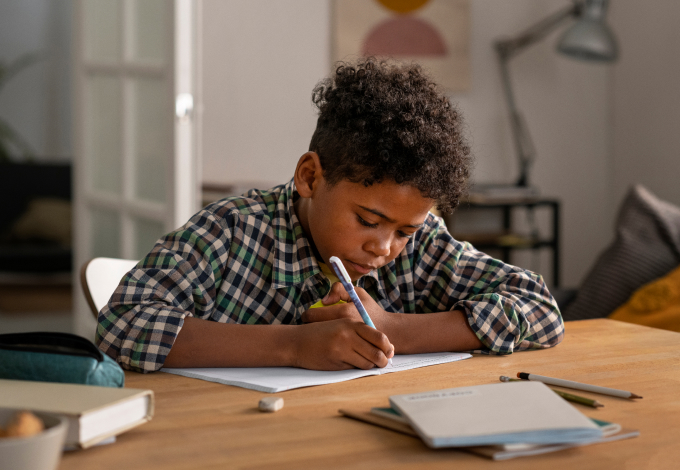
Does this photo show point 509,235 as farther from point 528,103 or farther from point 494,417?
point 494,417

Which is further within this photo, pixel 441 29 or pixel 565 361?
pixel 441 29

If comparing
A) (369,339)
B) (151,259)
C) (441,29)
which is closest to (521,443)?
(369,339)

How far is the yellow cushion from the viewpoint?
6.35ft

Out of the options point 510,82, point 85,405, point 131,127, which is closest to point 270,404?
point 85,405

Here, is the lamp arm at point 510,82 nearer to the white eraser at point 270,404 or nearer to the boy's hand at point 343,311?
the boy's hand at point 343,311

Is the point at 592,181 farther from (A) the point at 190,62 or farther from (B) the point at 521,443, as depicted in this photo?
(B) the point at 521,443

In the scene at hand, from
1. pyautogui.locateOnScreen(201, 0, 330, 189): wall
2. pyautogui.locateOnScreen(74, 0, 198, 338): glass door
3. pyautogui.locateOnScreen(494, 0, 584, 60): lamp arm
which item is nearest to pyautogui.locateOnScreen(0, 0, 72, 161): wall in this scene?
pyautogui.locateOnScreen(201, 0, 330, 189): wall

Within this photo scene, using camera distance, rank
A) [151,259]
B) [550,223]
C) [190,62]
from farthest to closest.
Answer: [550,223]
[190,62]
[151,259]

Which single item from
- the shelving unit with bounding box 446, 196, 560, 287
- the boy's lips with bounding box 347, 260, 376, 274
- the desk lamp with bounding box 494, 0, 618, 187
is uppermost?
the desk lamp with bounding box 494, 0, 618, 187

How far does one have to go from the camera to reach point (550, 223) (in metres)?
3.87

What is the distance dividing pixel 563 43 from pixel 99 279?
237 cm

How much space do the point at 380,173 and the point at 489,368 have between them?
0.30m

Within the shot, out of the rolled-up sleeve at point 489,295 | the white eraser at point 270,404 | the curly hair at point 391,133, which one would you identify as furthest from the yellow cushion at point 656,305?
the white eraser at point 270,404

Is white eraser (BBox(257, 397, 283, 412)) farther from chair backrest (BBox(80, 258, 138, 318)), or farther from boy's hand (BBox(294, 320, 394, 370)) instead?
chair backrest (BBox(80, 258, 138, 318))
